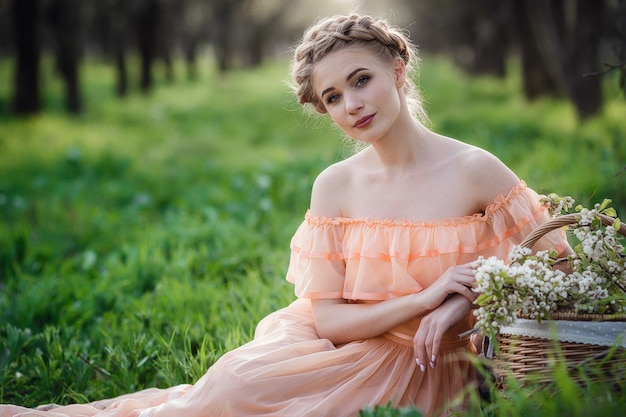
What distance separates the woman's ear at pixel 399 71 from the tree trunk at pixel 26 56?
1204 centimetres

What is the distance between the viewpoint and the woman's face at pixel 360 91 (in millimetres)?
2617

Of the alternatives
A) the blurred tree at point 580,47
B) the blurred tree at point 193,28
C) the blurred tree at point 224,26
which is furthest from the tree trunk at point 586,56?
the blurred tree at point 193,28

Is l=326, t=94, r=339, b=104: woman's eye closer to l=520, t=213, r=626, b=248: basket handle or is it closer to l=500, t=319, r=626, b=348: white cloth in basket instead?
l=520, t=213, r=626, b=248: basket handle

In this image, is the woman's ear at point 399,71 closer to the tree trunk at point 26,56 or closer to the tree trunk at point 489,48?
the tree trunk at point 26,56

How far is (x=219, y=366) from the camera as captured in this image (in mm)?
2518

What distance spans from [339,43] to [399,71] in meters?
0.29

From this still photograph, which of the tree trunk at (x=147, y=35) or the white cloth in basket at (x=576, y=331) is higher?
the tree trunk at (x=147, y=35)

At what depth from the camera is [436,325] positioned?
2.31 metres

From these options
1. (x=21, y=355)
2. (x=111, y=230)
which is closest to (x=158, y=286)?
(x=21, y=355)

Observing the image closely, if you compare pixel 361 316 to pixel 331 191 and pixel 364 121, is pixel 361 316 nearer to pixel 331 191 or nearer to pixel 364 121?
pixel 331 191

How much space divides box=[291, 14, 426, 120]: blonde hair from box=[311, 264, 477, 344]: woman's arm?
2.71 feet

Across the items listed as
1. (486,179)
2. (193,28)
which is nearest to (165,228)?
(486,179)

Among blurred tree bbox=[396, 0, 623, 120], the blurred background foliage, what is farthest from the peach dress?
blurred tree bbox=[396, 0, 623, 120]

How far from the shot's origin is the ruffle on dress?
252 cm
